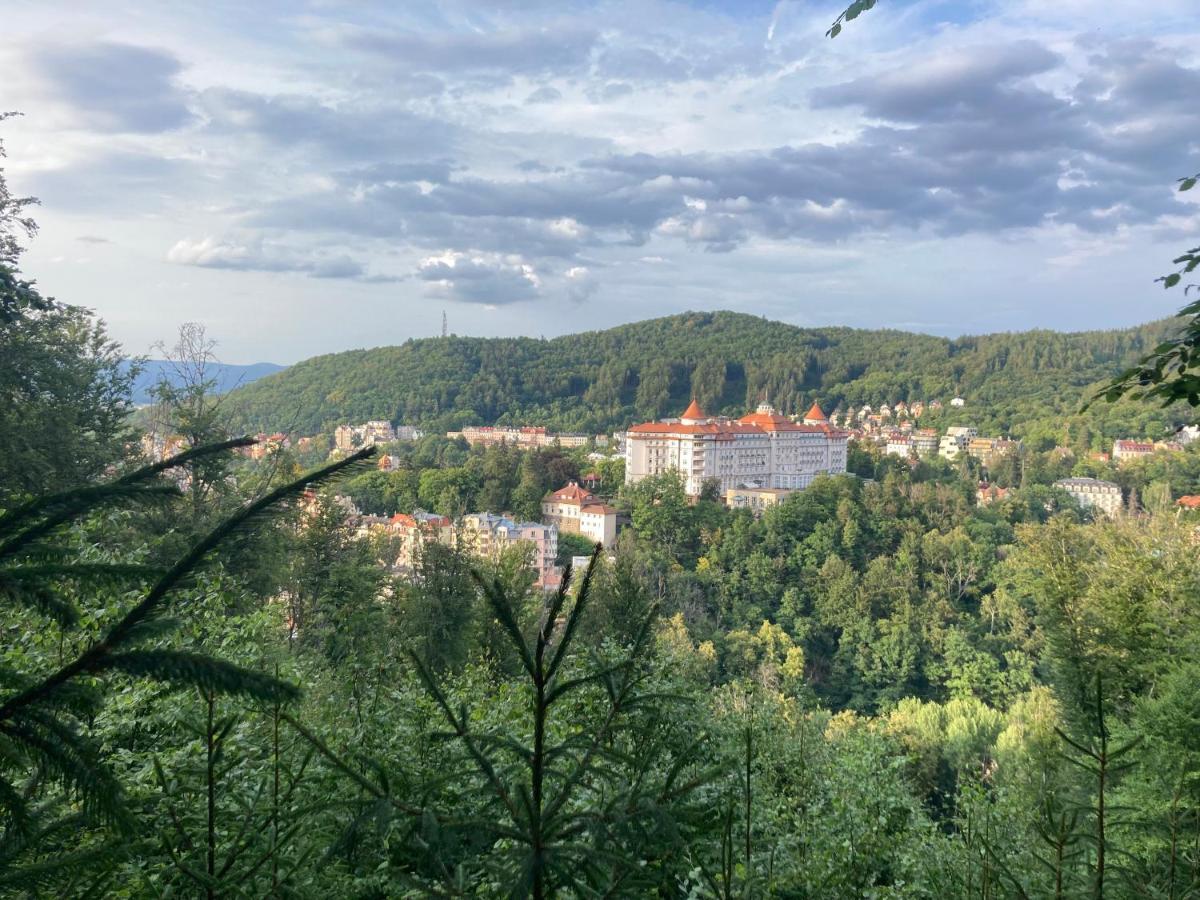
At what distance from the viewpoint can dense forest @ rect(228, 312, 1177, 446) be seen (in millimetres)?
78938

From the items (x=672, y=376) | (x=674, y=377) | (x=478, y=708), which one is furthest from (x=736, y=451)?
(x=478, y=708)

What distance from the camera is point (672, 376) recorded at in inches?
3684

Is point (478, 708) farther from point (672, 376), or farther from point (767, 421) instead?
point (672, 376)

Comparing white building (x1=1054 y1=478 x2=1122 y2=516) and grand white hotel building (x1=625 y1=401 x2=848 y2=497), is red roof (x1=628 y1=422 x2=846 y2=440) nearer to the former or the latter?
grand white hotel building (x1=625 y1=401 x2=848 y2=497)

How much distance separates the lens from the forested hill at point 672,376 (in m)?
79.2

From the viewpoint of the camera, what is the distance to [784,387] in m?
92.6

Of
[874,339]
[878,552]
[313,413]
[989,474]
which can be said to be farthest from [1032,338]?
[313,413]

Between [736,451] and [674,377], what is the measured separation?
112 ft

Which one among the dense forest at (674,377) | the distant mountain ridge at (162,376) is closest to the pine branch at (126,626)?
the distant mountain ridge at (162,376)

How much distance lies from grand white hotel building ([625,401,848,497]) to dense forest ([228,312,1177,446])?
2058 centimetres

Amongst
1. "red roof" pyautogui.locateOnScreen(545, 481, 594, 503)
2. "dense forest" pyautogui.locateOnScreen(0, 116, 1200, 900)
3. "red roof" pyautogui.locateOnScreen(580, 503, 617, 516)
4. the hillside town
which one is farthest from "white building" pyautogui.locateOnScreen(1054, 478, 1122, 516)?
"red roof" pyautogui.locateOnScreen(545, 481, 594, 503)

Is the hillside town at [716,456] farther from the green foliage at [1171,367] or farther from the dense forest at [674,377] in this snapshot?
the green foliage at [1171,367]

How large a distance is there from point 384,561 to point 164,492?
2190 centimetres

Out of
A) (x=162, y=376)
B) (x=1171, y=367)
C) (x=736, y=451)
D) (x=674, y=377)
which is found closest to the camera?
(x=1171, y=367)
